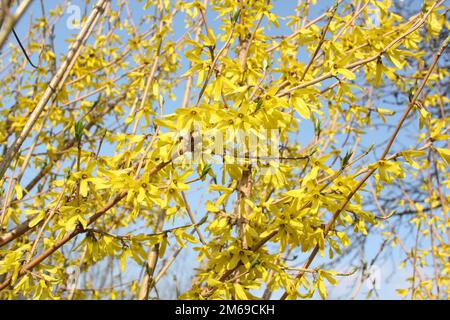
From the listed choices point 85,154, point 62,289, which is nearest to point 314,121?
point 85,154

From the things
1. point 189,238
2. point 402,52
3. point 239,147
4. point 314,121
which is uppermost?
point 402,52

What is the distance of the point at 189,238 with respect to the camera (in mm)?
1498

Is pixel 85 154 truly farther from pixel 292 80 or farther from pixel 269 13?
pixel 269 13

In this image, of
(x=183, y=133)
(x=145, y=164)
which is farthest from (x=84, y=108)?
(x=183, y=133)

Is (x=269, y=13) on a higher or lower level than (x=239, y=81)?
higher

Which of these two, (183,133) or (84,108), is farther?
(84,108)

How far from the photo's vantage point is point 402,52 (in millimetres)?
1660

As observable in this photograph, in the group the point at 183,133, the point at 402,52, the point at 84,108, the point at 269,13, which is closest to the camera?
the point at 183,133

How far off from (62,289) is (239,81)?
199 cm

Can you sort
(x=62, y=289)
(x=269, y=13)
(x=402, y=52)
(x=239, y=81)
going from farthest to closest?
(x=62, y=289) < (x=269, y=13) < (x=239, y=81) < (x=402, y=52)

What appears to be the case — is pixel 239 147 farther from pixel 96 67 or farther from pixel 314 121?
pixel 96 67

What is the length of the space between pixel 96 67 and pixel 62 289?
5.25 ft

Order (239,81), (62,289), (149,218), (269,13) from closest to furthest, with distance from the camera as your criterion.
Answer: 1. (239,81)
2. (269,13)
3. (62,289)
4. (149,218)

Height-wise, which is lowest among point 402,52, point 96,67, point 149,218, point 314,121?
point 314,121
